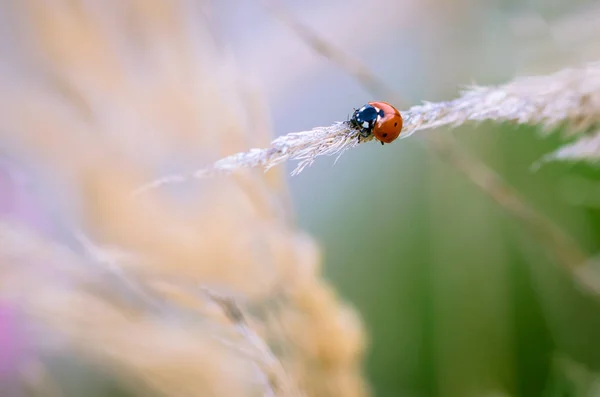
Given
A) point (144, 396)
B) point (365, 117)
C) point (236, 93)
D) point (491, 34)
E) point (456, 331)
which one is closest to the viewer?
point (365, 117)

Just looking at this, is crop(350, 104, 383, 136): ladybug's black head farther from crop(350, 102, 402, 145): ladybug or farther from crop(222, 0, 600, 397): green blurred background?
crop(222, 0, 600, 397): green blurred background

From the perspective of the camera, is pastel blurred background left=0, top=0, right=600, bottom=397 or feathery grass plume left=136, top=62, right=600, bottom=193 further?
pastel blurred background left=0, top=0, right=600, bottom=397

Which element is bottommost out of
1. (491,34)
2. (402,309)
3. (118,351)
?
(118,351)

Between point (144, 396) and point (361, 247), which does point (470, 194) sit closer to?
point (361, 247)

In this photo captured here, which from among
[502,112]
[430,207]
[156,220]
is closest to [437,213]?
[430,207]

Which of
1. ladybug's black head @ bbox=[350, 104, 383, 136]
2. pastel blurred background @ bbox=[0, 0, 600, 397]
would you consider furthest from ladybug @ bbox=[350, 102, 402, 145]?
pastel blurred background @ bbox=[0, 0, 600, 397]

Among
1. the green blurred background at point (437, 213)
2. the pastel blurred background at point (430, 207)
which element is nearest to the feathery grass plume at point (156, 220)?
the pastel blurred background at point (430, 207)

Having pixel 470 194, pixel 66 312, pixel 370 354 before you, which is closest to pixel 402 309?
pixel 370 354
